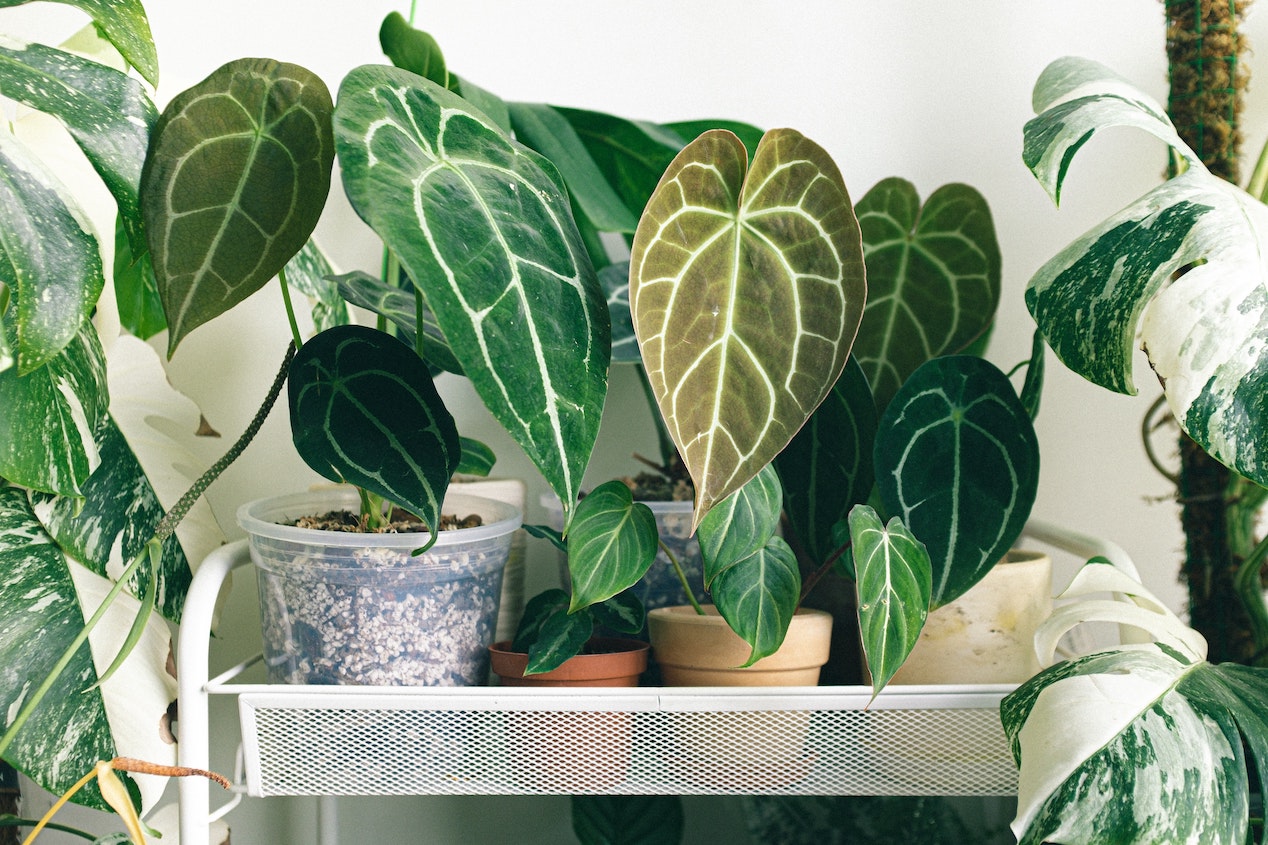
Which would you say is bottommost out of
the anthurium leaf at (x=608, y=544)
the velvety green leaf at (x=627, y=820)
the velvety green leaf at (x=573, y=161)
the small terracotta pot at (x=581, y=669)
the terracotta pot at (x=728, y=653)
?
the velvety green leaf at (x=627, y=820)

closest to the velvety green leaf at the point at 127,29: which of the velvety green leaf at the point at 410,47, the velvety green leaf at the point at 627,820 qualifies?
the velvety green leaf at the point at 410,47

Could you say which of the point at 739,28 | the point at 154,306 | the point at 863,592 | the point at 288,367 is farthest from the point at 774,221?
the point at 154,306

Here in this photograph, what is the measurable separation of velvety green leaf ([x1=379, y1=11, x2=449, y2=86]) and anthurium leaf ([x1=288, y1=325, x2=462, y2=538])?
259mm

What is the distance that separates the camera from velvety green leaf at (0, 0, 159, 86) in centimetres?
59

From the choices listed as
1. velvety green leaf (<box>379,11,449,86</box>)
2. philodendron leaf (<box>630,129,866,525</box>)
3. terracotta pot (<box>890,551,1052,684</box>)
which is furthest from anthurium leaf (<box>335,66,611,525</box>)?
terracotta pot (<box>890,551,1052,684</box>)

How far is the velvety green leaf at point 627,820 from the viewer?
930 mm

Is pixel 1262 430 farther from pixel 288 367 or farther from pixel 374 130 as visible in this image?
pixel 288 367

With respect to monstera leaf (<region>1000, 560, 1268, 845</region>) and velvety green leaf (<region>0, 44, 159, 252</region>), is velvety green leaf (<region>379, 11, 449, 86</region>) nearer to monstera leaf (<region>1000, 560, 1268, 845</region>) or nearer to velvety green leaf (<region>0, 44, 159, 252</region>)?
velvety green leaf (<region>0, 44, 159, 252</region>)

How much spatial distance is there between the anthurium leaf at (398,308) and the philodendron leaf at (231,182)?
125 mm

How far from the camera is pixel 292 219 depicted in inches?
21.9

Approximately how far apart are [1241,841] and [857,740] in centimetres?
24

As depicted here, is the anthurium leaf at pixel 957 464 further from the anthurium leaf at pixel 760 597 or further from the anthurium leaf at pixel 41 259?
the anthurium leaf at pixel 41 259

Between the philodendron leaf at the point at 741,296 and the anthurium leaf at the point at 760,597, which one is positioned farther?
the anthurium leaf at the point at 760,597

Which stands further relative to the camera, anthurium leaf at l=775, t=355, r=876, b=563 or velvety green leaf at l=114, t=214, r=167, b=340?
velvety green leaf at l=114, t=214, r=167, b=340
